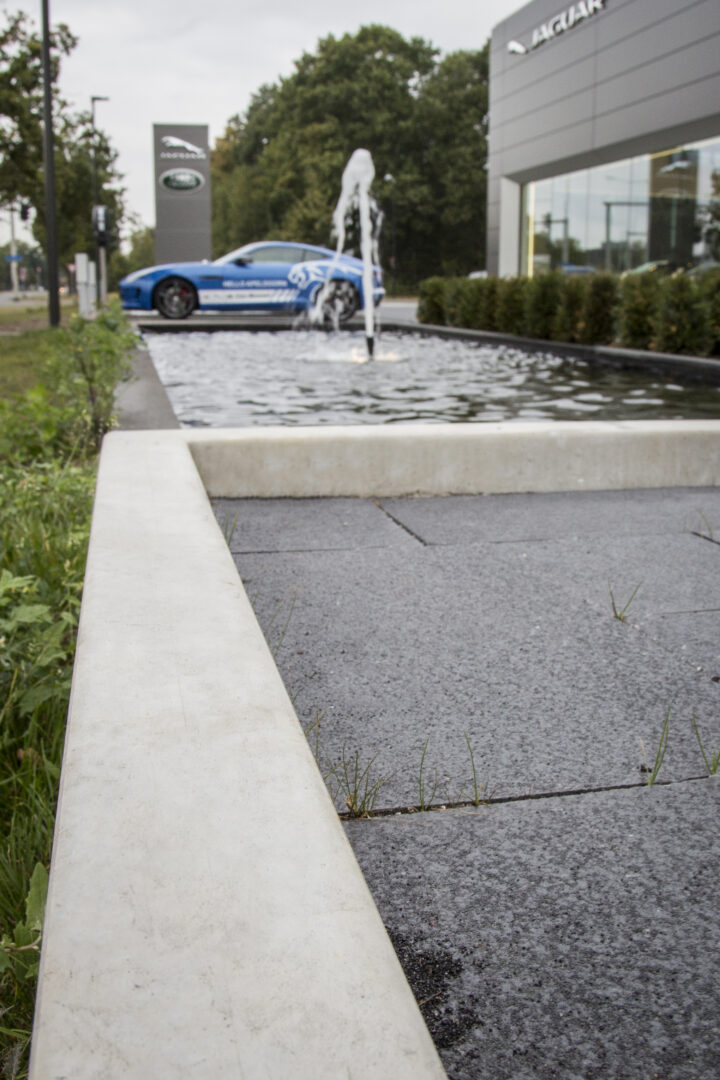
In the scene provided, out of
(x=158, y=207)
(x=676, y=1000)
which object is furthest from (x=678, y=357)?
(x=158, y=207)

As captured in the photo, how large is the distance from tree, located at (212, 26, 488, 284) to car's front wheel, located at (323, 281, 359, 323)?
45513 mm

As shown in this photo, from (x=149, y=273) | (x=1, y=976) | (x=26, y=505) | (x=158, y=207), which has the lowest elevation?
(x=1, y=976)

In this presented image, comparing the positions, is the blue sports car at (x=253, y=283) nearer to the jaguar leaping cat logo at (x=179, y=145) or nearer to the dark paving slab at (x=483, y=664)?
the jaguar leaping cat logo at (x=179, y=145)

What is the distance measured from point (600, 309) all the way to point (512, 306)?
2524 mm

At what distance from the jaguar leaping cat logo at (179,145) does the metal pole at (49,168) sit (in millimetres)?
15976

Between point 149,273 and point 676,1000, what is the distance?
20.0 m

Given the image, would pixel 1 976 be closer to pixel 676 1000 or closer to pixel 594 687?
pixel 676 1000

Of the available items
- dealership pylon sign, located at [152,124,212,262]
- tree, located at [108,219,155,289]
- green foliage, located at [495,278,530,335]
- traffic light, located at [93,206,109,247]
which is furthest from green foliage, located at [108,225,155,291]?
green foliage, located at [495,278,530,335]

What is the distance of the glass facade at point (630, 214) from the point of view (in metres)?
20.6

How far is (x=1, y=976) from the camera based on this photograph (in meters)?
1.71

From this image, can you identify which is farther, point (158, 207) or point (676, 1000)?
point (158, 207)

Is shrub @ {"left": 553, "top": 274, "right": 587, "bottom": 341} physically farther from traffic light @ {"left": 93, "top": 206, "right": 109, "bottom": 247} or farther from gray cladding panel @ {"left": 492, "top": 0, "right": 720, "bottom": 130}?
traffic light @ {"left": 93, "top": 206, "right": 109, "bottom": 247}

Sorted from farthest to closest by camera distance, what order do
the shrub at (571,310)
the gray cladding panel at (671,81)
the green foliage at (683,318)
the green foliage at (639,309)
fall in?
the gray cladding panel at (671,81)
the shrub at (571,310)
the green foliage at (639,309)
the green foliage at (683,318)

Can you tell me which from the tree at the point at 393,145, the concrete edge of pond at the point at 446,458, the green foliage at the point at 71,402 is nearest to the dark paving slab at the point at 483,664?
the concrete edge of pond at the point at 446,458
